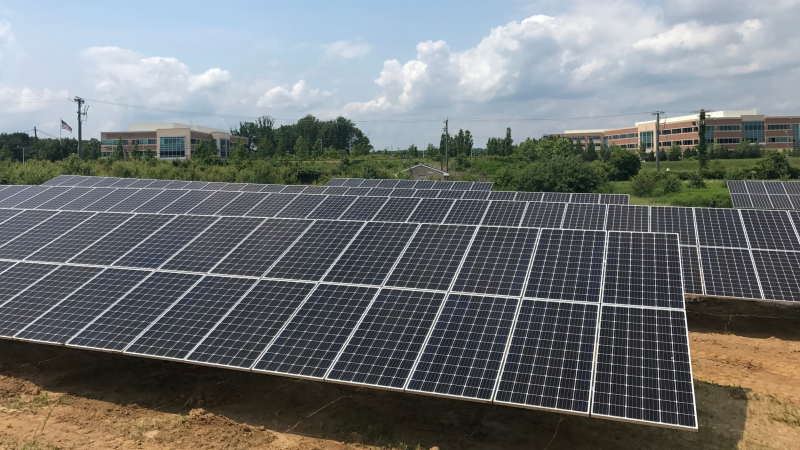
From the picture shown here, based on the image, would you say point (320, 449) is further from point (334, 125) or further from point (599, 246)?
point (334, 125)

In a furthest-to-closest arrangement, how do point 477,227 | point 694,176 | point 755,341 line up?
point 694,176
point 755,341
point 477,227

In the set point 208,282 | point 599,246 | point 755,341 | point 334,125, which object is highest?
point 334,125

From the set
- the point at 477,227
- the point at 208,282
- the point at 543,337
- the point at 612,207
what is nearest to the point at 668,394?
the point at 543,337

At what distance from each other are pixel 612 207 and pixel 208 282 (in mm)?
17060

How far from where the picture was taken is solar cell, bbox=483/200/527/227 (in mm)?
21344

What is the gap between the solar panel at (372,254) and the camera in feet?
47.5

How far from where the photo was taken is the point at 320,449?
11422 millimetres

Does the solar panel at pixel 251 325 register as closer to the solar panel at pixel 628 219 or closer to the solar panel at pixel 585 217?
the solar panel at pixel 585 217

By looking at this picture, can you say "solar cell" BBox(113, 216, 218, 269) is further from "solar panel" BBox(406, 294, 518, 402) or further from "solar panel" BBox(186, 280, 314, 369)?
"solar panel" BBox(406, 294, 518, 402)

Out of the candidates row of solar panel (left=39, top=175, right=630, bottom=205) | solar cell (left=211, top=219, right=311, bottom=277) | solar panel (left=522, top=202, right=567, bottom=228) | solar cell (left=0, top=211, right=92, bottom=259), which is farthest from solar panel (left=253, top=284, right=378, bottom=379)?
row of solar panel (left=39, top=175, right=630, bottom=205)

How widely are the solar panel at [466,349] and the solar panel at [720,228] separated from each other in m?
12.9

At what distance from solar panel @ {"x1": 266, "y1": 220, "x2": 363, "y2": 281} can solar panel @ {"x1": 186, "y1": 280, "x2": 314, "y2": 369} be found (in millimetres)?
511

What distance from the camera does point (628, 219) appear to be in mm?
22547

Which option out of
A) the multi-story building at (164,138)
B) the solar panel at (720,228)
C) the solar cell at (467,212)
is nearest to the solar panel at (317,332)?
the solar cell at (467,212)
